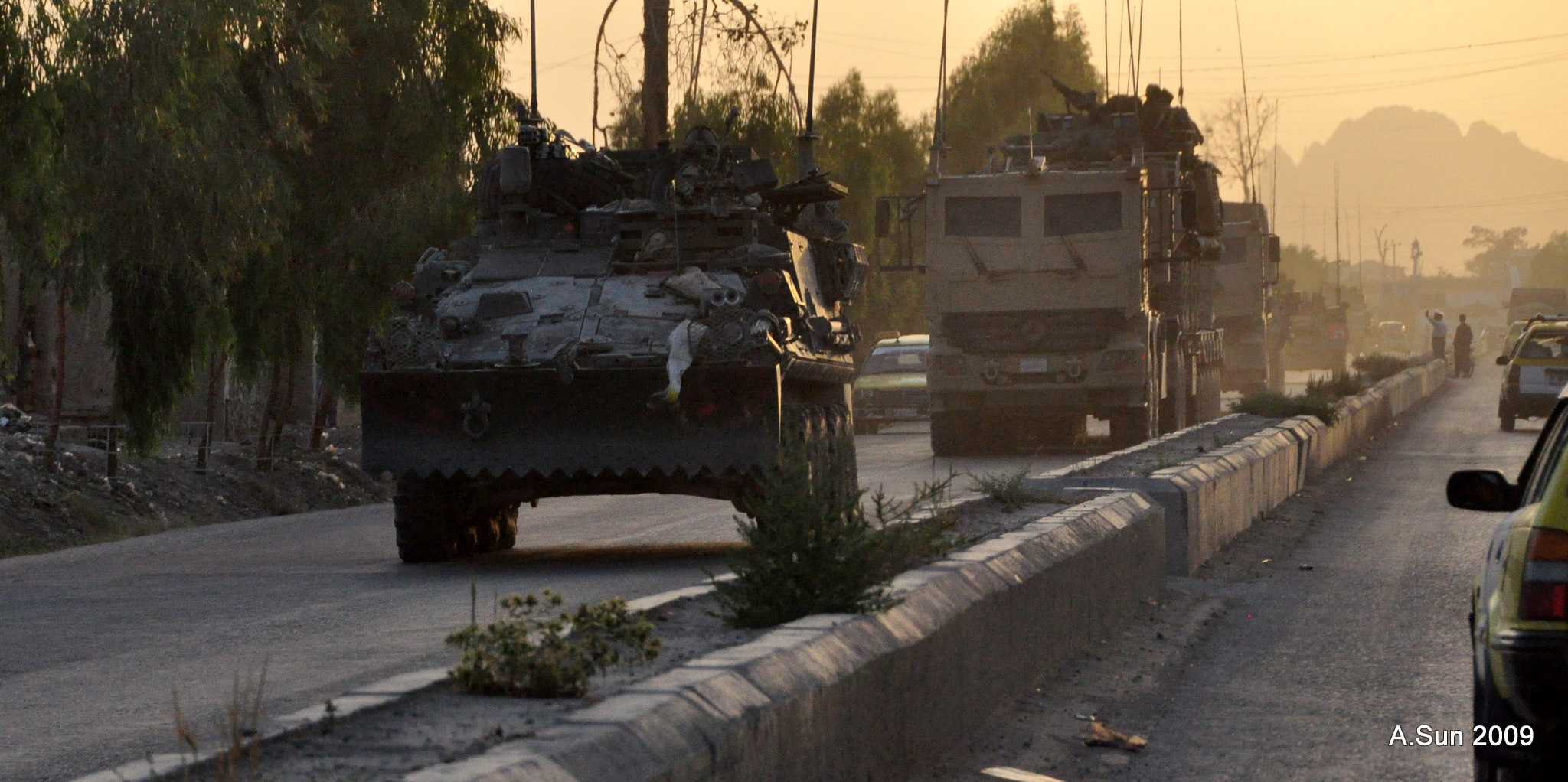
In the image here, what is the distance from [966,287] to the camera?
24.0 meters

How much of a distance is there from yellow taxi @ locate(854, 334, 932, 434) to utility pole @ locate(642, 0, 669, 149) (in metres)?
7.96

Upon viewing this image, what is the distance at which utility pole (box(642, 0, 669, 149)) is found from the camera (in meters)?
26.7

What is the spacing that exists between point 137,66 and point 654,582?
876 centimetres

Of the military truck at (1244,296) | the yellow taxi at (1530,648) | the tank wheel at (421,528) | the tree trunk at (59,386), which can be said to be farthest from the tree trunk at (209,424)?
the military truck at (1244,296)

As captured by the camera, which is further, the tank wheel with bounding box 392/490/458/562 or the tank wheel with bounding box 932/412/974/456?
the tank wheel with bounding box 932/412/974/456

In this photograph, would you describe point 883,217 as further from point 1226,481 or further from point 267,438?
point 1226,481

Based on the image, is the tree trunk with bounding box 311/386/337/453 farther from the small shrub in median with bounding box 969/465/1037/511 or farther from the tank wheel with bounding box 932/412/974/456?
the small shrub in median with bounding box 969/465/1037/511

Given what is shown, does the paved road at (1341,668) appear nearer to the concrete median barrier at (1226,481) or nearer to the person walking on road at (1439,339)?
the concrete median barrier at (1226,481)

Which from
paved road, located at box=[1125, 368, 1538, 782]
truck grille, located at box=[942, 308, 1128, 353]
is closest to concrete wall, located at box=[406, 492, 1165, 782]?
paved road, located at box=[1125, 368, 1538, 782]

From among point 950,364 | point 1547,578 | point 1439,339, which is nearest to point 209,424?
point 950,364

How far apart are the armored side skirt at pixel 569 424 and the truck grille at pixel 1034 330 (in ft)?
38.4

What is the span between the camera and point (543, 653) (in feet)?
17.6

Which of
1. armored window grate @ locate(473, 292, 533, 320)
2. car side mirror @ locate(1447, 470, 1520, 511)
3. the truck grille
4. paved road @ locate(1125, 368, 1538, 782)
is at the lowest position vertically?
paved road @ locate(1125, 368, 1538, 782)

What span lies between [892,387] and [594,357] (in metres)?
21.5
